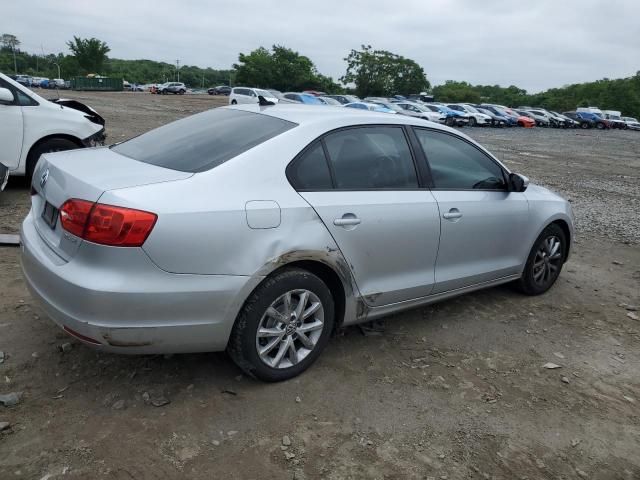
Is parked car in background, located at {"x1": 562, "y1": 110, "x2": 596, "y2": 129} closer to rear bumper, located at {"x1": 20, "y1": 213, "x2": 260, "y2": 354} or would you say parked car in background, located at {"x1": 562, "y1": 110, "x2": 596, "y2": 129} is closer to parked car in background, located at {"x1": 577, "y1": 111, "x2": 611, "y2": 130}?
parked car in background, located at {"x1": 577, "y1": 111, "x2": 611, "y2": 130}

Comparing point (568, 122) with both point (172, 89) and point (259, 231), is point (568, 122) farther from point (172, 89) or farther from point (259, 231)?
point (259, 231)

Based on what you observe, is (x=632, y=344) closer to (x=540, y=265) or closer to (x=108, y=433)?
(x=540, y=265)

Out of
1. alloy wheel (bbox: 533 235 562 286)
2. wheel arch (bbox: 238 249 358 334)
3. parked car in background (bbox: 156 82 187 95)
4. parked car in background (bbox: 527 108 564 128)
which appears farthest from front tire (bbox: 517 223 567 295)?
parked car in background (bbox: 156 82 187 95)

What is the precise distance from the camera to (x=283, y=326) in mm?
3070

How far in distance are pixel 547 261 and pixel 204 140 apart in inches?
130

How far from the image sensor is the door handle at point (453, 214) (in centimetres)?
377

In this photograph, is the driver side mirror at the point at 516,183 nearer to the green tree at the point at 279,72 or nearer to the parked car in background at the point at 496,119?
the parked car in background at the point at 496,119

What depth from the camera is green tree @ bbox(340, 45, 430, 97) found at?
8012cm

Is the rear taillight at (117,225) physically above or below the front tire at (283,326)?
above

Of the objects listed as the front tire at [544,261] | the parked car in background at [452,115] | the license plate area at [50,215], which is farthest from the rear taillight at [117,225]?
the parked car in background at [452,115]

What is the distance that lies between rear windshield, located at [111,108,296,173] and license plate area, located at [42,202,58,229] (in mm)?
571

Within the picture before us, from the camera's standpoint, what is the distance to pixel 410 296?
371 cm

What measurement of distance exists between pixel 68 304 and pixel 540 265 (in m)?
3.92

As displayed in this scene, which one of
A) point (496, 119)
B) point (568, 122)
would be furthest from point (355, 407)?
point (568, 122)
